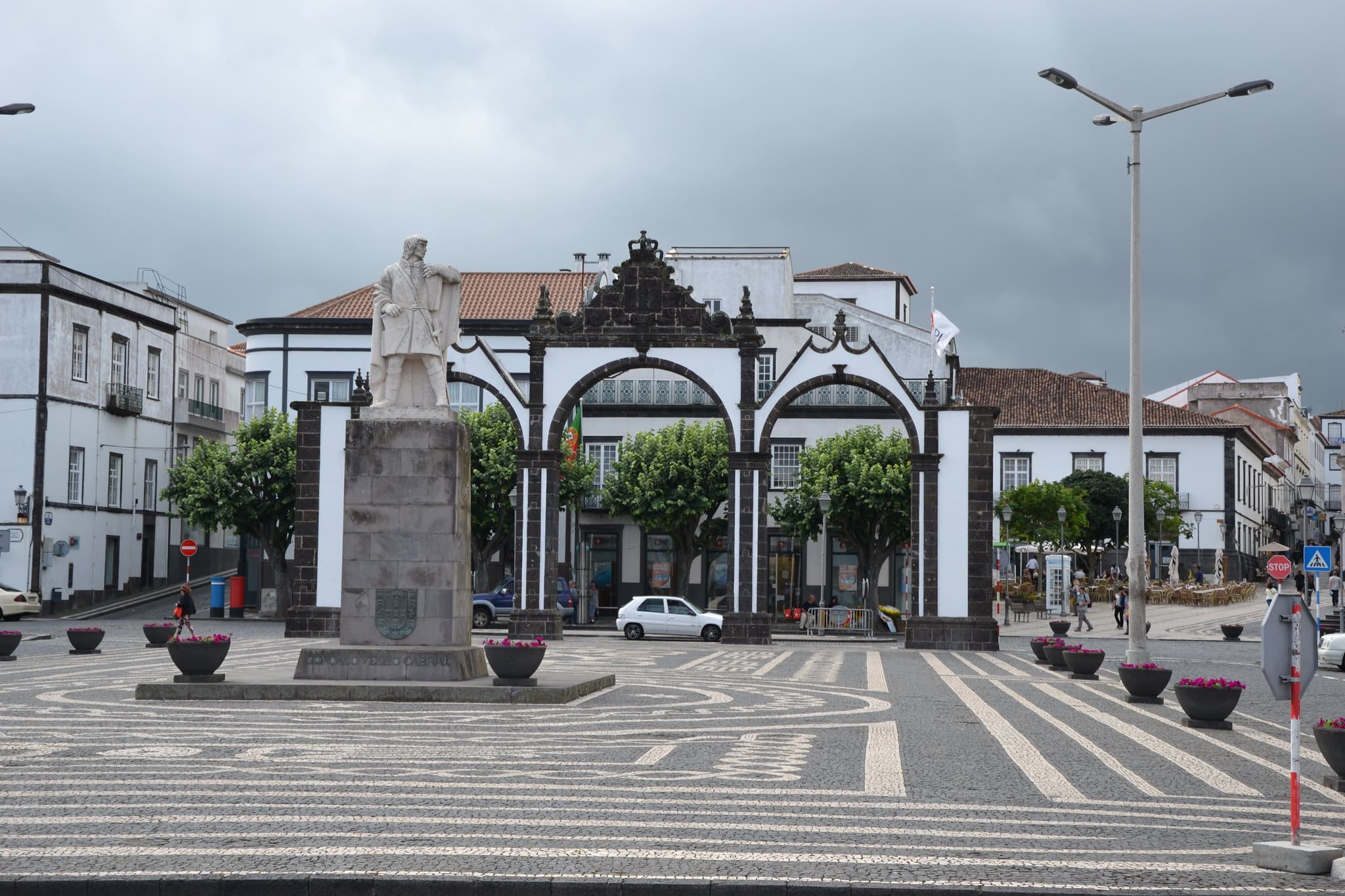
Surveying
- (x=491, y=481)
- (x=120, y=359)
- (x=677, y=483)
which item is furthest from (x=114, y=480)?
(x=677, y=483)

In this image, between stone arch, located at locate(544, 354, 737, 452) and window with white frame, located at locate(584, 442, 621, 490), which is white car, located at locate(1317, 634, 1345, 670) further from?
window with white frame, located at locate(584, 442, 621, 490)

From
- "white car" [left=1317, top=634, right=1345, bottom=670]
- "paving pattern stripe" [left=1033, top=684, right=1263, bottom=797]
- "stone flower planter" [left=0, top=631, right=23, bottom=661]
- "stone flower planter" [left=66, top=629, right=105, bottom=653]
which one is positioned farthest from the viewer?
"white car" [left=1317, top=634, right=1345, bottom=670]

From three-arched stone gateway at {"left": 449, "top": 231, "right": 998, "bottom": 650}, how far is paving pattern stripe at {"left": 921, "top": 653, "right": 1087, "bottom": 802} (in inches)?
573

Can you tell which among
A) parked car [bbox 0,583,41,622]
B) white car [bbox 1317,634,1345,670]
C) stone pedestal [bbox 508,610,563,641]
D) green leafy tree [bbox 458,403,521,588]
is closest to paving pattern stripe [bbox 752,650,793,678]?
stone pedestal [bbox 508,610,563,641]

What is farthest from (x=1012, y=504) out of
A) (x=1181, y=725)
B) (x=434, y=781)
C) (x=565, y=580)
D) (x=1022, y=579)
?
(x=434, y=781)

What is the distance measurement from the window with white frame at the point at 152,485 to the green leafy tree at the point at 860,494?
24.8 m

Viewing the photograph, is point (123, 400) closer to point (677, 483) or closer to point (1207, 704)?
point (677, 483)

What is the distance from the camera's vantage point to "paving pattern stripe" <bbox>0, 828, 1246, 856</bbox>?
27.8ft

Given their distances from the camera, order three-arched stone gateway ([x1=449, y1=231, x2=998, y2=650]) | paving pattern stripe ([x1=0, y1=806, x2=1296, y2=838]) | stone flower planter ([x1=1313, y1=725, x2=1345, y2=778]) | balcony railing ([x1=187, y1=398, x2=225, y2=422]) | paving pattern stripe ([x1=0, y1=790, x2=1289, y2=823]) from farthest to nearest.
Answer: balcony railing ([x1=187, y1=398, x2=225, y2=422])
three-arched stone gateway ([x1=449, y1=231, x2=998, y2=650])
stone flower planter ([x1=1313, y1=725, x2=1345, y2=778])
paving pattern stripe ([x1=0, y1=790, x2=1289, y2=823])
paving pattern stripe ([x1=0, y1=806, x2=1296, y2=838])

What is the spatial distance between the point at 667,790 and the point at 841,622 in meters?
34.0

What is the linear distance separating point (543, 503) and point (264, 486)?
59.2ft

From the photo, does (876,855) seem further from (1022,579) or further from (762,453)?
(1022,579)

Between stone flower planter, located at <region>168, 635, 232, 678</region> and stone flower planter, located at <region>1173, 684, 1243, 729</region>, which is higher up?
stone flower planter, located at <region>168, 635, 232, 678</region>

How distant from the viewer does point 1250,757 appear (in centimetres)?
1370
